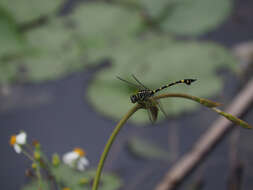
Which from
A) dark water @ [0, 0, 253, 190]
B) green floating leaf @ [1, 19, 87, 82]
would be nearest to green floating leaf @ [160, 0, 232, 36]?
dark water @ [0, 0, 253, 190]

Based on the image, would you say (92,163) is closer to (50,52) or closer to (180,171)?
(180,171)

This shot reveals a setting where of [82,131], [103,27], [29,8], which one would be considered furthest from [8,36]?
[82,131]

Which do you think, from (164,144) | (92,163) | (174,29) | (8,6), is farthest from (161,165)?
(8,6)

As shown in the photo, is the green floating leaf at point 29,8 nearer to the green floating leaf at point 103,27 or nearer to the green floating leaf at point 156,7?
the green floating leaf at point 103,27

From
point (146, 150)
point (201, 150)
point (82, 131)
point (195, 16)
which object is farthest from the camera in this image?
point (195, 16)

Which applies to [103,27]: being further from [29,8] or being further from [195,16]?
→ [195,16]

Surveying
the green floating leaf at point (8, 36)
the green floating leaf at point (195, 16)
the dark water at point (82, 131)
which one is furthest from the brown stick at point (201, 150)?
the green floating leaf at point (8, 36)
